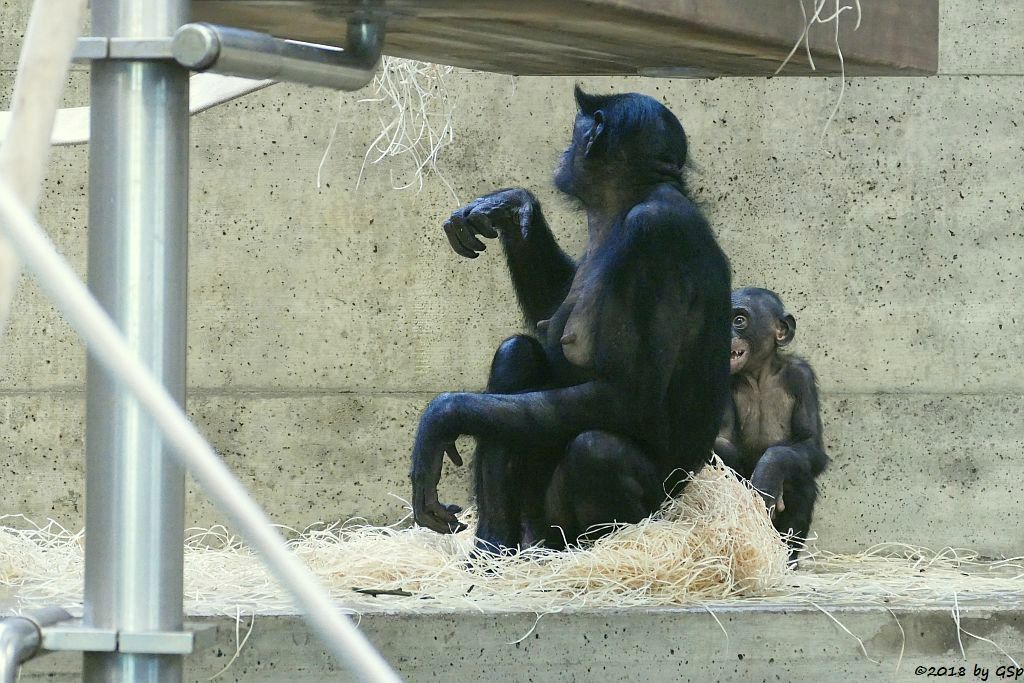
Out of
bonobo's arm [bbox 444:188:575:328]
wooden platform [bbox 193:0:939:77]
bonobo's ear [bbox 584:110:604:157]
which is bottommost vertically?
bonobo's arm [bbox 444:188:575:328]

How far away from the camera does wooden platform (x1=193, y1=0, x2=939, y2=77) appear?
1.14 metres

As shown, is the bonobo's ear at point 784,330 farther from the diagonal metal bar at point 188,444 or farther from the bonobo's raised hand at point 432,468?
the diagonal metal bar at point 188,444

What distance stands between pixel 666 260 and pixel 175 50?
2642 mm

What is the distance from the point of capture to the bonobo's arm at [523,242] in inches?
145

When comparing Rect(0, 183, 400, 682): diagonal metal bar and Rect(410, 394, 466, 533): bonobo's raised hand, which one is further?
Rect(410, 394, 466, 533): bonobo's raised hand

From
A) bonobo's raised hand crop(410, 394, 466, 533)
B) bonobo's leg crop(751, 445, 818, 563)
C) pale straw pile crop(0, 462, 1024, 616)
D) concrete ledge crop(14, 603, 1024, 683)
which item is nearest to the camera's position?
concrete ledge crop(14, 603, 1024, 683)

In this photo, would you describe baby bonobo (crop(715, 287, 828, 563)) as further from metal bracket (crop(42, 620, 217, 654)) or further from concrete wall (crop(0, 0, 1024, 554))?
metal bracket (crop(42, 620, 217, 654))

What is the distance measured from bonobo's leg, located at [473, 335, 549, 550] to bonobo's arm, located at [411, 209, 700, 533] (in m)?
0.16

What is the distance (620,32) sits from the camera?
4.27 feet

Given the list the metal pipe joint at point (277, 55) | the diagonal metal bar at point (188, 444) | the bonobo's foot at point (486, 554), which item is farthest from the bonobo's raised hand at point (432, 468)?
the diagonal metal bar at point (188, 444)

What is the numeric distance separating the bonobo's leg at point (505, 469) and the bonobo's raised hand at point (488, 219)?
0.31 metres

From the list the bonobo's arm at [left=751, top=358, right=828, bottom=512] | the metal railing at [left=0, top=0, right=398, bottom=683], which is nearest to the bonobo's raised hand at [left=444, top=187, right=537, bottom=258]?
the bonobo's arm at [left=751, top=358, right=828, bottom=512]

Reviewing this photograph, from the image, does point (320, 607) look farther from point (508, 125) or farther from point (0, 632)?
point (508, 125)

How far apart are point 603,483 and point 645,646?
59 cm
